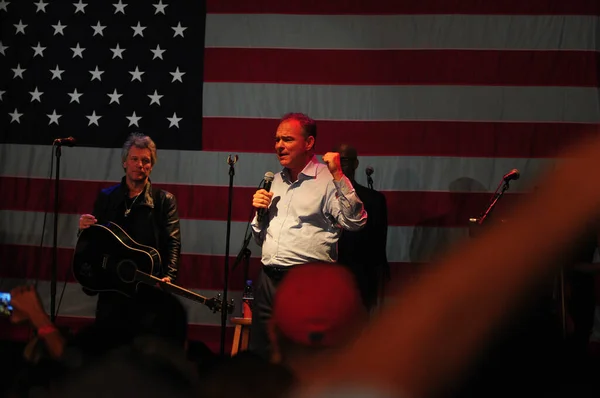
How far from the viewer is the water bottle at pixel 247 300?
439 centimetres

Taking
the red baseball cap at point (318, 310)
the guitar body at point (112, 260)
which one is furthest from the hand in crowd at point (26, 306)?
the guitar body at point (112, 260)

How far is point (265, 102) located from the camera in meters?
4.93

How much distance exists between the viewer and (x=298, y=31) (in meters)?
4.90

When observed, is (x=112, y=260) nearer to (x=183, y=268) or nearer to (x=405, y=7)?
(x=183, y=268)

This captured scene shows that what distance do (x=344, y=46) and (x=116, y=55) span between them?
6.06 feet

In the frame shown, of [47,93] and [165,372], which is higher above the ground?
[47,93]

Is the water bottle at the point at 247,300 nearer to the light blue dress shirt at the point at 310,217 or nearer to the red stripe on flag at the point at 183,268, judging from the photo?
the red stripe on flag at the point at 183,268

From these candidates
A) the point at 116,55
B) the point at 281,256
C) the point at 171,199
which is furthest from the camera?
the point at 116,55

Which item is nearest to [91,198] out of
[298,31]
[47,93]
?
[47,93]

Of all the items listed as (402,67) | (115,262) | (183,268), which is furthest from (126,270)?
(402,67)

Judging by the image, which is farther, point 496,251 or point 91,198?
point 91,198

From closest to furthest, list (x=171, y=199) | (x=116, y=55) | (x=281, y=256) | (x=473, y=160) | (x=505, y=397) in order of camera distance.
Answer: (x=505, y=397), (x=281, y=256), (x=171, y=199), (x=473, y=160), (x=116, y=55)

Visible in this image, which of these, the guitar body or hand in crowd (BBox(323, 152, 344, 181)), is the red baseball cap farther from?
the guitar body

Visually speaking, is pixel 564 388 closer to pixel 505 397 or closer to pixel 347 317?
pixel 505 397
